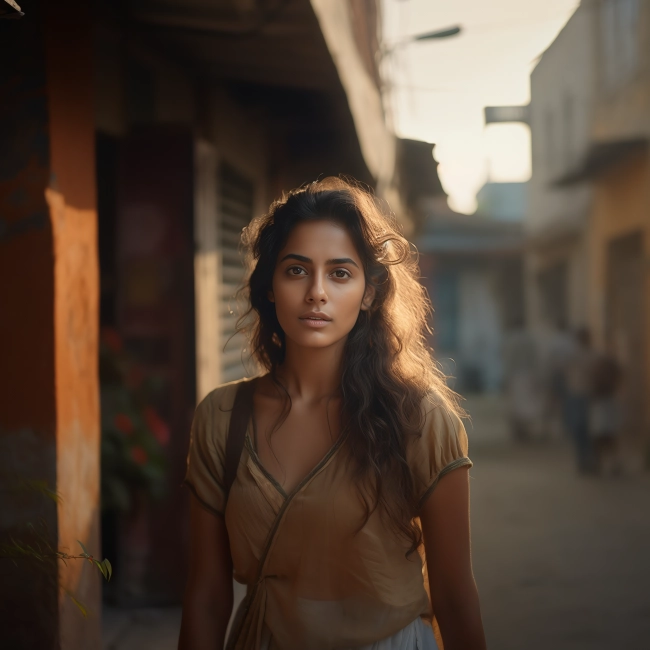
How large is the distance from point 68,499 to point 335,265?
109 centimetres

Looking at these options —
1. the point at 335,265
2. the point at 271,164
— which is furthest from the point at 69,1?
the point at 271,164

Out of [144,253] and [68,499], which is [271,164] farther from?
[68,499]

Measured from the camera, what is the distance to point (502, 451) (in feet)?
35.9

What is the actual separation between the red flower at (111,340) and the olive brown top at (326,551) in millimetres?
2190

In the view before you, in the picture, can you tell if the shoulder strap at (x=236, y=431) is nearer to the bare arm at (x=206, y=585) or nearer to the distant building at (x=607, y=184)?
the bare arm at (x=206, y=585)

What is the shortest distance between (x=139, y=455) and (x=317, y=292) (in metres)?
2.06

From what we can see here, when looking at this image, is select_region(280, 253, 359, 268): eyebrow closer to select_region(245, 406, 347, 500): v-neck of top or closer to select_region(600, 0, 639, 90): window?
select_region(245, 406, 347, 500): v-neck of top

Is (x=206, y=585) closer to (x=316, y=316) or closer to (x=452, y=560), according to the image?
(x=452, y=560)

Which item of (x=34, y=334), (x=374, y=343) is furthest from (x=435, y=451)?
(x=34, y=334)

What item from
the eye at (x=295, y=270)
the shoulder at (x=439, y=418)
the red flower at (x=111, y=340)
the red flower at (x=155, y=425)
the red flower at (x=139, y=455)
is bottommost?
the red flower at (x=139, y=455)

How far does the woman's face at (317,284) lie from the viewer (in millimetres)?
1943

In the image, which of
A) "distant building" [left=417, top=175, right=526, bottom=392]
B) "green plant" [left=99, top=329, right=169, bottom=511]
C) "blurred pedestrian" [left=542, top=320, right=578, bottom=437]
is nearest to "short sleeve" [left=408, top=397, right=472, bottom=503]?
"green plant" [left=99, top=329, right=169, bottom=511]

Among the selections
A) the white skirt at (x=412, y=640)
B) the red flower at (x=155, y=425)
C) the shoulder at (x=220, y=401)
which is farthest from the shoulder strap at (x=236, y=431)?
the red flower at (x=155, y=425)

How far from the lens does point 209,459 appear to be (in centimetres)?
194
